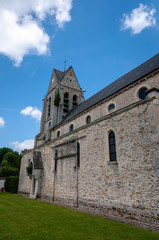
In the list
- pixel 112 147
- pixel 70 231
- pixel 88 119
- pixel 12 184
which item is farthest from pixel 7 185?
pixel 70 231

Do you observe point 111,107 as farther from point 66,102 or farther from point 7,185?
point 7,185

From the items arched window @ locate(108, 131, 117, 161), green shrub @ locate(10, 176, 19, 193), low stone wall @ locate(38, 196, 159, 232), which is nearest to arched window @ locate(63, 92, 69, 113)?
green shrub @ locate(10, 176, 19, 193)

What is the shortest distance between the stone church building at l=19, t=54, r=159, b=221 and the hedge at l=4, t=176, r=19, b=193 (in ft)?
26.5

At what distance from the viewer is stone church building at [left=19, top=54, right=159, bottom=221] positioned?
7918 millimetres

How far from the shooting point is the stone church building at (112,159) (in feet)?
26.0

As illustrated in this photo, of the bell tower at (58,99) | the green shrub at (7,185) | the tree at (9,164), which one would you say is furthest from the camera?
the tree at (9,164)

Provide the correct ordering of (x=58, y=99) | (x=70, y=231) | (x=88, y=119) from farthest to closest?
(x=58, y=99) → (x=88, y=119) → (x=70, y=231)

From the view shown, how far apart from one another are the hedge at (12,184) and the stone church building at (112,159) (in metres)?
8.08

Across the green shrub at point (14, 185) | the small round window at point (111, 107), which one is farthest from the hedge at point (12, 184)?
the small round window at point (111, 107)

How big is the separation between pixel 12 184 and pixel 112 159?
68.7ft

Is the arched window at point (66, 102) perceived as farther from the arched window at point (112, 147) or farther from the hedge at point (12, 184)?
the arched window at point (112, 147)

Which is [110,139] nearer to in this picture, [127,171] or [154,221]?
[127,171]

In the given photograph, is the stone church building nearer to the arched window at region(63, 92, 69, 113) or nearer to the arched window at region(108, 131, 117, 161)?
the arched window at region(108, 131, 117, 161)

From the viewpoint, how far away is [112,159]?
10.1 m
